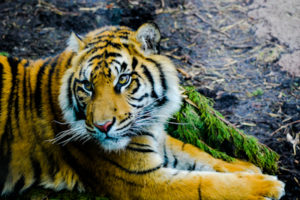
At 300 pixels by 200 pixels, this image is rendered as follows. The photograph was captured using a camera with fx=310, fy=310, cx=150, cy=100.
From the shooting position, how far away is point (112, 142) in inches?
74.5

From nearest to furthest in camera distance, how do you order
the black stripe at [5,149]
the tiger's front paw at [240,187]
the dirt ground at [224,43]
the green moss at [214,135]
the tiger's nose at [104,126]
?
the tiger's nose at [104,126]
the tiger's front paw at [240,187]
the black stripe at [5,149]
the green moss at [214,135]
the dirt ground at [224,43]

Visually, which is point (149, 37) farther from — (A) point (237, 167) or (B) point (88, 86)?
(A) point (237, 167)

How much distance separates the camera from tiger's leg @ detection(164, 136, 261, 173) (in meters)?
2.36

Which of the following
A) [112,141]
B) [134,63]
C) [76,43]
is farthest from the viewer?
[76,43]

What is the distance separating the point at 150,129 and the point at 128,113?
1.20 feet

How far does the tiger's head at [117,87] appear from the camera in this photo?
1.83 meters

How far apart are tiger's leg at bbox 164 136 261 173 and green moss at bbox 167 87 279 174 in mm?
89

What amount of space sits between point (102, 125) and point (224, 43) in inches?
104

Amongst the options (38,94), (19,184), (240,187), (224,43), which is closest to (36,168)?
(19,184)

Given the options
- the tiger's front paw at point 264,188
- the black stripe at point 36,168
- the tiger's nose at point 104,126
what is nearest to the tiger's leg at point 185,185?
the tiger's front paw at point 264,188

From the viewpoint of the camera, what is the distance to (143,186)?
195 centimetres

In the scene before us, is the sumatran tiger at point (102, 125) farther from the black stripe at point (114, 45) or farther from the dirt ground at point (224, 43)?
the dirt ground at point (224, 43)

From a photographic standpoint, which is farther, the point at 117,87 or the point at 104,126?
the point at 117,87

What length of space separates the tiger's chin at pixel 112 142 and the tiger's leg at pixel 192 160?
2.04 ft
